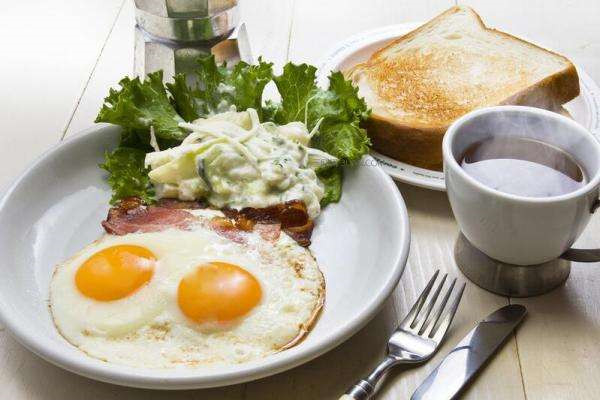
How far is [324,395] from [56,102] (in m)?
2.05

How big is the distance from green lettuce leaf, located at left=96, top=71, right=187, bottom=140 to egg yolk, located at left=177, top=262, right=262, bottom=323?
0.80 metres

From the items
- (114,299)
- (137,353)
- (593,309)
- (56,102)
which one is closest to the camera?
(137,353)

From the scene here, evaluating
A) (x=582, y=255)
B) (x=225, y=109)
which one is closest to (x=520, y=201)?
(x=582, y=255)

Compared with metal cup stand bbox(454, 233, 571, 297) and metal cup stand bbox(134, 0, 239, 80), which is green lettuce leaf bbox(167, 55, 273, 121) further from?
metal cup stand bbox(454, 233, 571, 297)

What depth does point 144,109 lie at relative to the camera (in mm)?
2826

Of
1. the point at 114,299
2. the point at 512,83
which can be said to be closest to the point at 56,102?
the point at 114,299

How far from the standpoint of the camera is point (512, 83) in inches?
122

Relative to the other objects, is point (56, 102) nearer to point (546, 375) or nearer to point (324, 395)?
point (324, 395)

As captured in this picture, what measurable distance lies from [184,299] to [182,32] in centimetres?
144

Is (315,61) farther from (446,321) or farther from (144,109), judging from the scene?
(446,321)

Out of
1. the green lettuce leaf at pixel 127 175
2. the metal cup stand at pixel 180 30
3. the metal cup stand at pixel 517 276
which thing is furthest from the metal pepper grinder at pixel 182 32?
the metal cup stand at pixel 517 276

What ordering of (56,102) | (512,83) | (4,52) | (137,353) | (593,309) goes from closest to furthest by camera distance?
(137,353), (593,309), (512,83), (56,102), (4,52)

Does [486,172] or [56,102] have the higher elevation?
[486,172]

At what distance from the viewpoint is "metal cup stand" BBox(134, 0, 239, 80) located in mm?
3156
